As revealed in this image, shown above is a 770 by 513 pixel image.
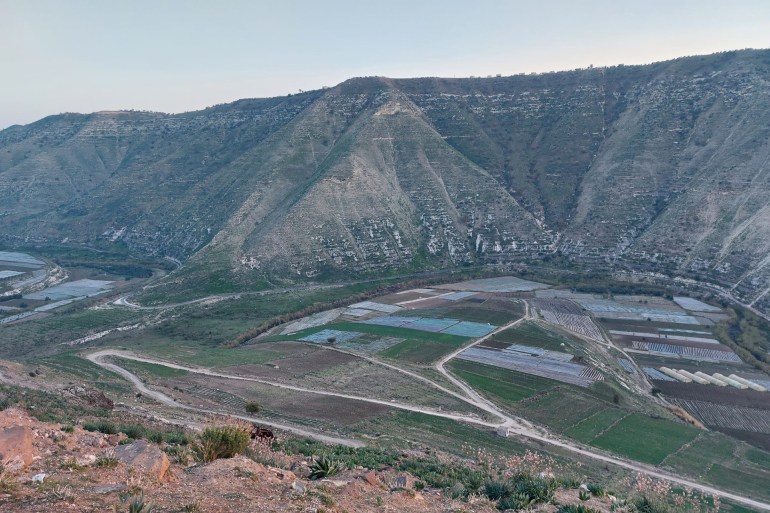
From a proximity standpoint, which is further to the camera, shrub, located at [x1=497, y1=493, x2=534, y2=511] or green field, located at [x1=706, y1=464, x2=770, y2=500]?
green field, located at [x1=706, y1=464, x2=770, y2=500]

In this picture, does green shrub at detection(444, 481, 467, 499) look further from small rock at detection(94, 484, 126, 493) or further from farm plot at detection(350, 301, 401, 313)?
farm plot at detection(350, 301, 401, 313)

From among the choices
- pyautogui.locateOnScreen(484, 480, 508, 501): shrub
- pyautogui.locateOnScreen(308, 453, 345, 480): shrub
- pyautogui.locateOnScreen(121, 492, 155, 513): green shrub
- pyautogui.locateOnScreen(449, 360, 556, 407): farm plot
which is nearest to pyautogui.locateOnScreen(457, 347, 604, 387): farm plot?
pyautogui.locateOnScreen(449, 360, 556, 407): farm plot

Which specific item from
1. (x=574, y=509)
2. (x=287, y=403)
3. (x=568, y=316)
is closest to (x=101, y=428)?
(x=574, y=509)

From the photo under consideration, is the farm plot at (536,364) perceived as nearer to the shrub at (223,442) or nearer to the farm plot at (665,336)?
the farm plot at (665,336)

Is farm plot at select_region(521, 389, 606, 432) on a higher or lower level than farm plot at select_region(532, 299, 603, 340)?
higher

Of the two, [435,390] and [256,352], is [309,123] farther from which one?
[435,390]

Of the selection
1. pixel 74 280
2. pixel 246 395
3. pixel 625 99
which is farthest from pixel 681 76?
pixel 74 280

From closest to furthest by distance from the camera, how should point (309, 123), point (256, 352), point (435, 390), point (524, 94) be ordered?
point (435, 390) < point (256, 352) < point (309, 123) < point (524, 94)

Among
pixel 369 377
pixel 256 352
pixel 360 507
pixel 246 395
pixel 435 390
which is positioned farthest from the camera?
pixel 256 352
